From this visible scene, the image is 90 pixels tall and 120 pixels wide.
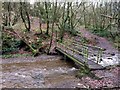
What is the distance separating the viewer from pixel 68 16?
2622cm

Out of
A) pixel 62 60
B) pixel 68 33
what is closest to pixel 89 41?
pixel 68 33

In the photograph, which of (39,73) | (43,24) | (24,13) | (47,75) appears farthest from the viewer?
(43,24)

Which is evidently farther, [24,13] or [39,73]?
[24,13]

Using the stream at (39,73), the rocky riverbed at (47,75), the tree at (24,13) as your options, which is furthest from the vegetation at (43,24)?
the rocky riverbed at (47,75)

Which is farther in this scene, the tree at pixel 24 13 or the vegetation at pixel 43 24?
the tree at pixel 24 13

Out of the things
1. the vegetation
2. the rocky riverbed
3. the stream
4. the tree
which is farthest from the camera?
the tree

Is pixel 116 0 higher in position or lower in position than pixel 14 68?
higher

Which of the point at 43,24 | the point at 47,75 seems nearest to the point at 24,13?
the point at 43,24

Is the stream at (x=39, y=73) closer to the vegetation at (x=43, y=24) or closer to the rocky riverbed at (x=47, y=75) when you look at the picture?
the rocky riverbed at (x=47, y=75)

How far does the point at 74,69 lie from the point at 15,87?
5.00 meters

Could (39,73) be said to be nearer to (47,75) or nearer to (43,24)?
(47,75)

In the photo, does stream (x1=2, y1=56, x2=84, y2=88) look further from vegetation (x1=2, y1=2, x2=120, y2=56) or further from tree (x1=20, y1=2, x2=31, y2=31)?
tree (x1=20, y1=2, x2=31, y2=31)

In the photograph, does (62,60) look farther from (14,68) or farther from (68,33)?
(68,33)

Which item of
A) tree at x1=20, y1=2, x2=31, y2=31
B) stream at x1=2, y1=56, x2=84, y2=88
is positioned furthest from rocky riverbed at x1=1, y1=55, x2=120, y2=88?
tree at x1=20, y1=2, x2=31, y2=31
